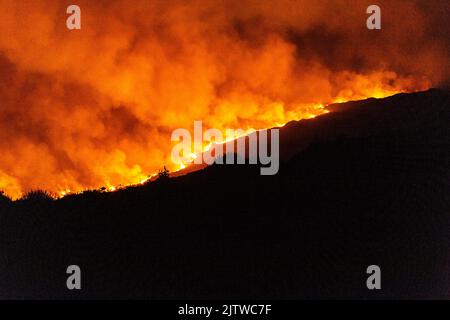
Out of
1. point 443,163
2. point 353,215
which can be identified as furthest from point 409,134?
point 353,215

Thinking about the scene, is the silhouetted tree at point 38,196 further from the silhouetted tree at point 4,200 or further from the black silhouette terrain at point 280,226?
the silhouetted tree at point 4,200

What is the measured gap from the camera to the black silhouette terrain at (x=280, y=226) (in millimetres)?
7496

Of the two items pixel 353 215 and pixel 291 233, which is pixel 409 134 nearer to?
pixel 353 215

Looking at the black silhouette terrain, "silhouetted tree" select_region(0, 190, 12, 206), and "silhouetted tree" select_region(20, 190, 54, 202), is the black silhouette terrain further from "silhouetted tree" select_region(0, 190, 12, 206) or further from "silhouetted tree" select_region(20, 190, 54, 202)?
"silhouetted tree" select_region(0, 190, 12, 206)

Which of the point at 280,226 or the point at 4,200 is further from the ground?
the point at 4,200

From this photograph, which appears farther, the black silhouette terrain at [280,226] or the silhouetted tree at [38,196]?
the silhouetted tree at [38,196]

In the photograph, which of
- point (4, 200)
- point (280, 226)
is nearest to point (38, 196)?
point (4, 200)

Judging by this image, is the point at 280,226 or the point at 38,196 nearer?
the point at 280,226

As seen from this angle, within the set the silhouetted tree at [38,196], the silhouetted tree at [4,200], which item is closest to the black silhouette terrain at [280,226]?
the silhouetted tree at [38,196]

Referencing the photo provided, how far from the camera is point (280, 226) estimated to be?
811 cm

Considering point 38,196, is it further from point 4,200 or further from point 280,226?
point 280,226

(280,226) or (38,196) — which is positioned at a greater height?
(38,196)

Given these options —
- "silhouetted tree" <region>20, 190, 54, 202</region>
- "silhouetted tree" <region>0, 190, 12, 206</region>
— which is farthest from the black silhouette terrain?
"silhouetted tree" <region>0, 190, 12, 206</region>

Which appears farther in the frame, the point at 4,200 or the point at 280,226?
the point at 4,200
